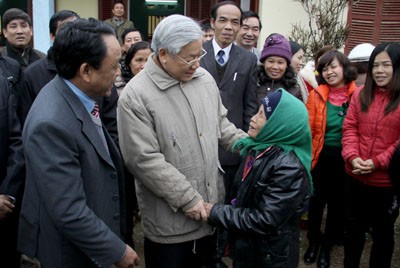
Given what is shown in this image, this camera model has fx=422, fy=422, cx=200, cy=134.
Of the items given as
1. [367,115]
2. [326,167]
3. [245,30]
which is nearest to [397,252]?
[326,167]

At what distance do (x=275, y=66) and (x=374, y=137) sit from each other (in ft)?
3.16

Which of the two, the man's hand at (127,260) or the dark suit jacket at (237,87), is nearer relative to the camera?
the man's hand at (127,260)

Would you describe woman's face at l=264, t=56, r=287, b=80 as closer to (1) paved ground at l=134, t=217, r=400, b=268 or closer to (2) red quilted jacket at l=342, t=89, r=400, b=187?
(2) red quilted jacket at l=342, t=89, r=400, b=187

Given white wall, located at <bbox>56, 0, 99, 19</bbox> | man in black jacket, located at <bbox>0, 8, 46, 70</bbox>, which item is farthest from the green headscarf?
white wall, located at <bbox>56, 0, 99, 19</bbox>

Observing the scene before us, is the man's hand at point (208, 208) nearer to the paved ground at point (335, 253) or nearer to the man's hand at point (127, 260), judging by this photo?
the man's hand at point (127, 260)

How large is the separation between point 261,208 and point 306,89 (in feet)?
6.93

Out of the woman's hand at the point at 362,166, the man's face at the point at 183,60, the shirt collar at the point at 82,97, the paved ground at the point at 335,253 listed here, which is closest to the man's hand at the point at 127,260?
the shirt collar at the point at 82,97

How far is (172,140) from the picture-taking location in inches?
85.3

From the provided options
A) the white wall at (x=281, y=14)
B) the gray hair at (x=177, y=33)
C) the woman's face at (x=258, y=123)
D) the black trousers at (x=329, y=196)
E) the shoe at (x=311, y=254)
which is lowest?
the shoe at (x=311, y=254)

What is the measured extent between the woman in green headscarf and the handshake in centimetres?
2

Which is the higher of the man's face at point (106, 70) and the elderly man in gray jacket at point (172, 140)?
the man's face at point (106, 70)

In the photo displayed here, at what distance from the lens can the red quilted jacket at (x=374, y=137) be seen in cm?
303

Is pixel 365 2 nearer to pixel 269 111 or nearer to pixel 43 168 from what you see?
pixel 269 111

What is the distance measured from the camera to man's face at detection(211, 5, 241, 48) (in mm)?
3529
